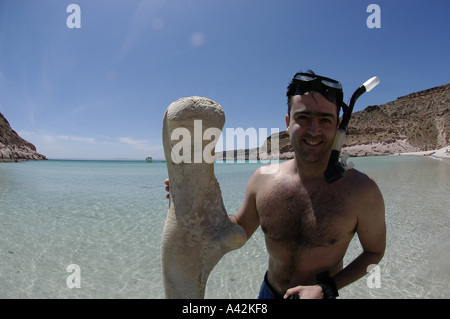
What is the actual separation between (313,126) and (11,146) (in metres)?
66.8

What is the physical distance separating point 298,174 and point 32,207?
355 inches

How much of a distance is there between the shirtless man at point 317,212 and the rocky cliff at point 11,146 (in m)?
59.2

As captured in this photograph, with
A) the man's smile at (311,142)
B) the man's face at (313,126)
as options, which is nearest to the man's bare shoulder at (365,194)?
the man's face at (313,126)

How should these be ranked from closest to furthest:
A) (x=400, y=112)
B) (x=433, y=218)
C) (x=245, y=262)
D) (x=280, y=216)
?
(x=280, y=216) < (x=245, y=262) < (x=433, y=218) < (x=400, y=112)

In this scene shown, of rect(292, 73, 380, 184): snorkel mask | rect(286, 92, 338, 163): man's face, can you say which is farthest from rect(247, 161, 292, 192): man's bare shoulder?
rect(292, 73, 380, 184): snorkel mask

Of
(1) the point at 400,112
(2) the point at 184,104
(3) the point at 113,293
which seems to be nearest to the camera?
(2) the point at 184,104

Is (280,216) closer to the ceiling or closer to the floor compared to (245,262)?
closer to the ceiling

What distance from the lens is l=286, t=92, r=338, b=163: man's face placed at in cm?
169

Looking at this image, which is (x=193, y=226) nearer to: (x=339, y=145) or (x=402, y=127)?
(x=339, y=145)

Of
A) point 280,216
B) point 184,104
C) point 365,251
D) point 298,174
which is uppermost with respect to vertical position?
point 184,104
